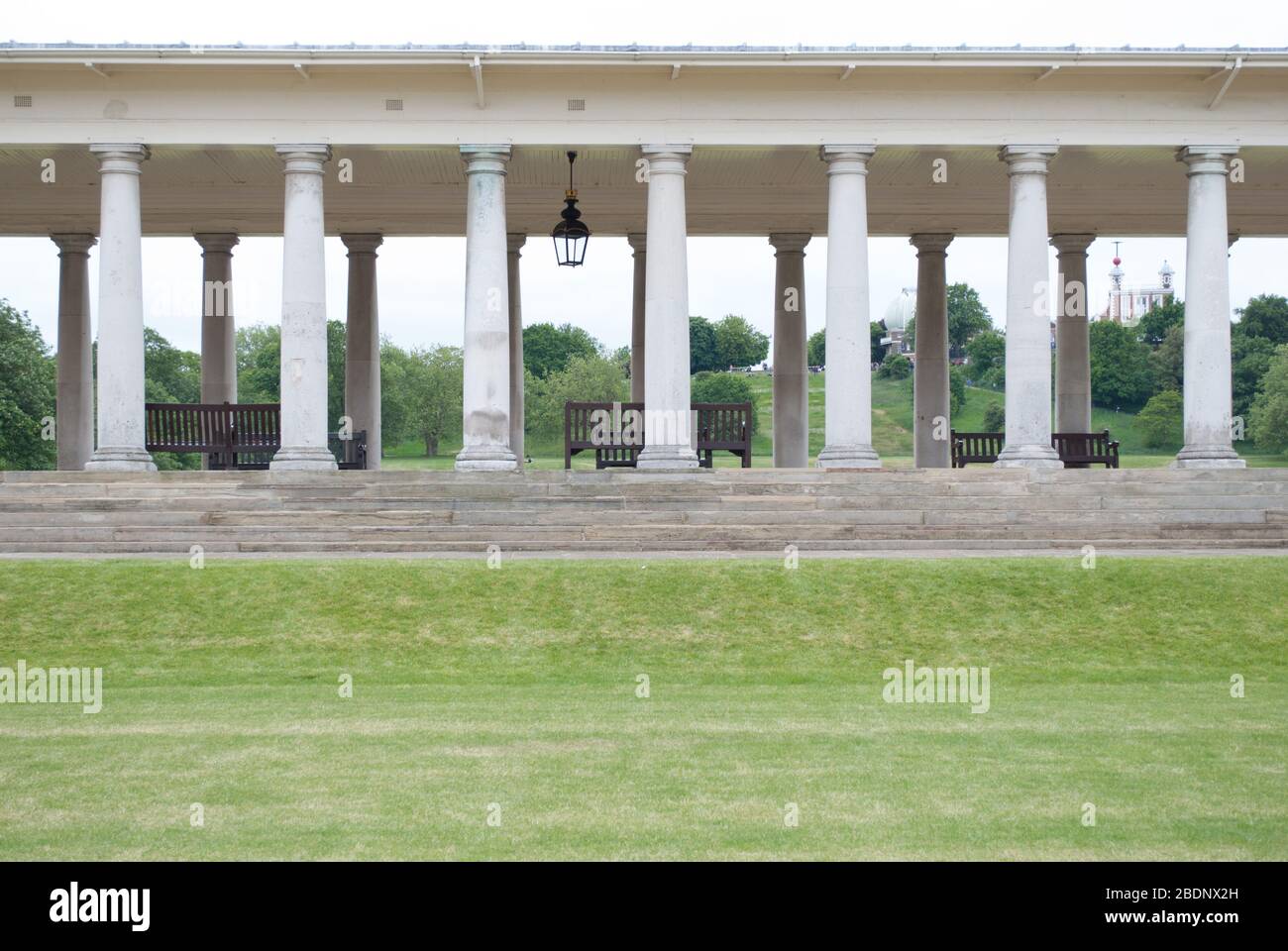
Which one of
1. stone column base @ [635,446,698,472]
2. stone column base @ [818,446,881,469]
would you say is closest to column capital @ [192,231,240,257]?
stone column base @ [635,446,698,472]

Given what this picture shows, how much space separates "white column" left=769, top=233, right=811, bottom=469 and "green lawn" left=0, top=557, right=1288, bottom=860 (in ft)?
78.6

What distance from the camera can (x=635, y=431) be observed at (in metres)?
48.5

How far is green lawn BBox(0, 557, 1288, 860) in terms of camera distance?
15.7m

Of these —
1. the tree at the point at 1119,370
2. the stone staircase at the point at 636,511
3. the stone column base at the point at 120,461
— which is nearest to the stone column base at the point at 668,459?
the stone staircase at the point at 636,511

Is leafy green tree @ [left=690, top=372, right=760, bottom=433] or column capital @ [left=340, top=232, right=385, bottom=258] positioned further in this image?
leafy green tree @ [left=690, top=372, right=760, bottom=433]

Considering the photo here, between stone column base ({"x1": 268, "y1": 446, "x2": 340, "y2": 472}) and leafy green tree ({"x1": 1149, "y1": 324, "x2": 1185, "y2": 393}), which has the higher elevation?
leafy green tree ({"x1": 1149, "y1": 324, "x2": 1185, "y2": 393})

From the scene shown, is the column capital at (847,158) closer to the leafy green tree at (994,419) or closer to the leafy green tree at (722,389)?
the leafy green tree at (994,419)

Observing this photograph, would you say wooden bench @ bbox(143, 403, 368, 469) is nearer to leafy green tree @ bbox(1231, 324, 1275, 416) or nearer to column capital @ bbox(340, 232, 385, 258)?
column capital @ bbox(340, 232, 385, 258)

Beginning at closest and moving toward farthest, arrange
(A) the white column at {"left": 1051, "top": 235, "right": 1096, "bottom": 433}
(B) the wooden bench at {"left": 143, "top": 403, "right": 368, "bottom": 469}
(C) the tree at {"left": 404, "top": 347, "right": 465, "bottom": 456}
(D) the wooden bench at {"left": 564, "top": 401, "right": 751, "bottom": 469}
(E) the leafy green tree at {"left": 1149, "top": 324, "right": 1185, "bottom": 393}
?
(D) the wooden bench at {"left": 564, "top": 401, "right": 751, "bottom": 469}, (B) the wooden bench at {"left": 143, "top": 403, "right": 368, "bottom": 469}, (A) the white column at {"left": 1051, "top": 235, "right": 1096, "bottom": 433}, (C) the tree at {"left": 404, "top": 347, "right": 465, "bottom": 456}, (E) the leafy green tree at {"left": 1149, "top": 324, "right": 1185, "bottom": 393}

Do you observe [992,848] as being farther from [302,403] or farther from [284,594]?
[302,403]

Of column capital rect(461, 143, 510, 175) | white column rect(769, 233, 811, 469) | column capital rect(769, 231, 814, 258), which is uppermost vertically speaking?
column capital rect(461, 143, 510, 175)

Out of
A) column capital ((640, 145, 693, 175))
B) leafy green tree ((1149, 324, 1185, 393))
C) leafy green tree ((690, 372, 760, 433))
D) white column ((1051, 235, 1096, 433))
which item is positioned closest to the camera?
Answer: column capital ((640, 145, 693, 175))

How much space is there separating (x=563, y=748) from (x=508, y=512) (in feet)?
66.2
